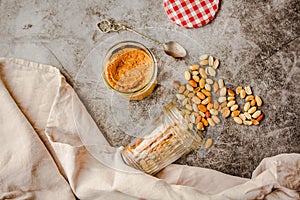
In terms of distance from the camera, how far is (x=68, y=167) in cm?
136

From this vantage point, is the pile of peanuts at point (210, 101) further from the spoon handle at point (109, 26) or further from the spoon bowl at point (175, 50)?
the spoon handle at point (109, 26)

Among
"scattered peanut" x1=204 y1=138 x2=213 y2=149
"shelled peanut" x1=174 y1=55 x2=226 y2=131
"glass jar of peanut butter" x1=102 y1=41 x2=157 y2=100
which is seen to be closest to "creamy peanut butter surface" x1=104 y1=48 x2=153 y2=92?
"glass jar of peanut butter" x1=102 y1=41 x2=157 y2=100

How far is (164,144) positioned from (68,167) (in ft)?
0.90

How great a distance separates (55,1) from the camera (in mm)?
1497

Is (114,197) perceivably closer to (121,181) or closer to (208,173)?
(121,181)

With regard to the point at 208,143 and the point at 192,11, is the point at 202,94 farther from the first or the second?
the point at 192,11

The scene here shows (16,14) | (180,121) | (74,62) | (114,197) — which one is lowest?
(114,197)

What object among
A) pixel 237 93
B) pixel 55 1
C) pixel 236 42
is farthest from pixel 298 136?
pixel 55 1

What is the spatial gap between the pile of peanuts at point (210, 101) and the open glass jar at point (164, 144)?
0.09ft

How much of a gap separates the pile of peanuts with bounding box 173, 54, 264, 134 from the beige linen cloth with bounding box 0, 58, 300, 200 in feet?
0.44

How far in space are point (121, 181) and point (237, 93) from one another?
1.35ft

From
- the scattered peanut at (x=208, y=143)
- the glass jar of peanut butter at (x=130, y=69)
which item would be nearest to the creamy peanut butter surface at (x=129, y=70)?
the glass jar of peanut butter at (x=130, y=69)

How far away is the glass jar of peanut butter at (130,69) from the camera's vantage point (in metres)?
1.37

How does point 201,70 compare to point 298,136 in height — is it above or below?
above
